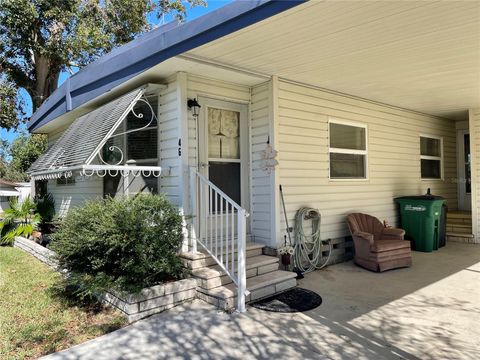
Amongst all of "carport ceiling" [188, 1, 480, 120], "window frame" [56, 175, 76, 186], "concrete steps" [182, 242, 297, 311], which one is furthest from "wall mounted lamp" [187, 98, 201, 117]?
"window frame" [56, 175, 76, 186]

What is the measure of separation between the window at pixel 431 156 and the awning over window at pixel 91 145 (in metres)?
6.25

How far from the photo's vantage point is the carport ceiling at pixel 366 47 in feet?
9.93

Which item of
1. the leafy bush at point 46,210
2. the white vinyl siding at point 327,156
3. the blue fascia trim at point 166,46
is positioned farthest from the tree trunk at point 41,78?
the white vinyl siding at point 327,156

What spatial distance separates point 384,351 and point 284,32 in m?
2.97

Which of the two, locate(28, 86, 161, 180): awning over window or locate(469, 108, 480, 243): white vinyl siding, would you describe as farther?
locate(469, 108, 480, 243): white vinyl siding

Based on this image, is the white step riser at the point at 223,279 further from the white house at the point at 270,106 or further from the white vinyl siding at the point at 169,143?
the white vinyl siding at the point at 169,143

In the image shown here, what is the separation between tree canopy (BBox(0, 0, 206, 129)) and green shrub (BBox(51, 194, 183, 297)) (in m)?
10.0

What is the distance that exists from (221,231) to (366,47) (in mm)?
2595

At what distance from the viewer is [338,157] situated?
6.04m

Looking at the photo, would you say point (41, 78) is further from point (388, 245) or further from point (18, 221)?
point (388, 245)

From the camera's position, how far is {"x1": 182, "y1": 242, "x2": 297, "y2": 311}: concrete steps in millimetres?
3803

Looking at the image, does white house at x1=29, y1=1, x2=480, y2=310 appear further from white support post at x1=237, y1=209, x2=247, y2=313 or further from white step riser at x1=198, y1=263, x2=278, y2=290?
white step riser at x1=198, y1=263, x2=278, y2=290

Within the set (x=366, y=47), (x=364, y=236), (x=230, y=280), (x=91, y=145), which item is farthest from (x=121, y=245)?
(x=364, y=236)

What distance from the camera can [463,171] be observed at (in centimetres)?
880
